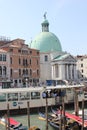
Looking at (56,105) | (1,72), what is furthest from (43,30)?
(56,105)

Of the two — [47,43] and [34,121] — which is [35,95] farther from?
[47,43]

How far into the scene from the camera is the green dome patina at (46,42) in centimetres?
5875

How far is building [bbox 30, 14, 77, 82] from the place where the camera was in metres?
56.9

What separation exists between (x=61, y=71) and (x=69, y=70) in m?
1.94

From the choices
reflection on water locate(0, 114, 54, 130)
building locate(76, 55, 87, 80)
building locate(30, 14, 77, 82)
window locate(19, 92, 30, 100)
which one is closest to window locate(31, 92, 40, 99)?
window locate(19, 92, 30, 100)

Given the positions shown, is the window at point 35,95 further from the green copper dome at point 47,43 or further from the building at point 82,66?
the building at point 82,66

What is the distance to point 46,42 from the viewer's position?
59.2 meters

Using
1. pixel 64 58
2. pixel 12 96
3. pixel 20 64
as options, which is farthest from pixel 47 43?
pixel 12 96

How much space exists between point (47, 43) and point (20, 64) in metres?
12.6

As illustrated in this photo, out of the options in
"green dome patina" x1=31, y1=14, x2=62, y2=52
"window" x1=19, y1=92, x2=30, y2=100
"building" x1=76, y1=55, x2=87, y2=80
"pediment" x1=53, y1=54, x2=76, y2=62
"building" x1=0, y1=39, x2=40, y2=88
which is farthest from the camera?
"building" x1=76, y1=55, x2=87, y2=80

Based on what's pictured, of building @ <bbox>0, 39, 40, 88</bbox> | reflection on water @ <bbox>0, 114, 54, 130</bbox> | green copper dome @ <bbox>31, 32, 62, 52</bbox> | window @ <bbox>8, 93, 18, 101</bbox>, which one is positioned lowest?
reflection on water @ <bbox>0, 114, 54, 130</bbox>

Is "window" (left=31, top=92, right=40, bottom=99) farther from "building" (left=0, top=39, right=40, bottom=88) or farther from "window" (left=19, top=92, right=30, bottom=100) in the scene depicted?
"building" (left=0, top=39, right=40, bottom=88)

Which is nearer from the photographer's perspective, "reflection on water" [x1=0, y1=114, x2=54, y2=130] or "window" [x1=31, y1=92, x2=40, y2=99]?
"reflection on water" [x1=0, y1=114, x2=54, y2=130]

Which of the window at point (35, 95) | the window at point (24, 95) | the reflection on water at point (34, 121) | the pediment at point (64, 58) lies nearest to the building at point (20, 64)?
the pediment at point (64, 58)
